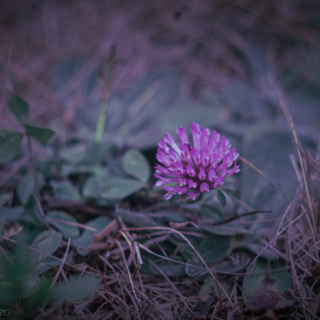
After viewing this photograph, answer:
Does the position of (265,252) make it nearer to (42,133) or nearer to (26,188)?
(42,133)

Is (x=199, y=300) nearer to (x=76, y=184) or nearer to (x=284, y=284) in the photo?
(x=284, y=284)

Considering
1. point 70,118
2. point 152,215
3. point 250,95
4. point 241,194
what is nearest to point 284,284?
point 241,194

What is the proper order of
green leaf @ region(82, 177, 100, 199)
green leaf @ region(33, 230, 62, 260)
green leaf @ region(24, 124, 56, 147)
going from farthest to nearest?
green leaf @ region(82, 177, 100, 199) < green leaf @ region(24, 124, 56, 147) < green leaf @ region(33, 230, 62, 260)

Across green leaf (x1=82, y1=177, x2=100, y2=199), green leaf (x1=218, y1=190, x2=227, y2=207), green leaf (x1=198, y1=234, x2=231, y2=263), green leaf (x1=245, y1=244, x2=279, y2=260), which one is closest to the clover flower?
green leaf (x1=218, y1=190, x2=227, y2=207)

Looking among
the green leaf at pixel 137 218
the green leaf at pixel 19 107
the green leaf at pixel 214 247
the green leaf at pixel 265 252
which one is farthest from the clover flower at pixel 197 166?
the green leaf at pixel 19 107

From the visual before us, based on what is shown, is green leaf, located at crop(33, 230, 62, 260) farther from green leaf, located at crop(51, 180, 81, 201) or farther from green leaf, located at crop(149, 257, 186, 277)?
green leaf, located at crop(149, 257, 186, 277)

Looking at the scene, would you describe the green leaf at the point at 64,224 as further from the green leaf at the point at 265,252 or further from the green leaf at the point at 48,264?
the green leaf at the point at 265,252
